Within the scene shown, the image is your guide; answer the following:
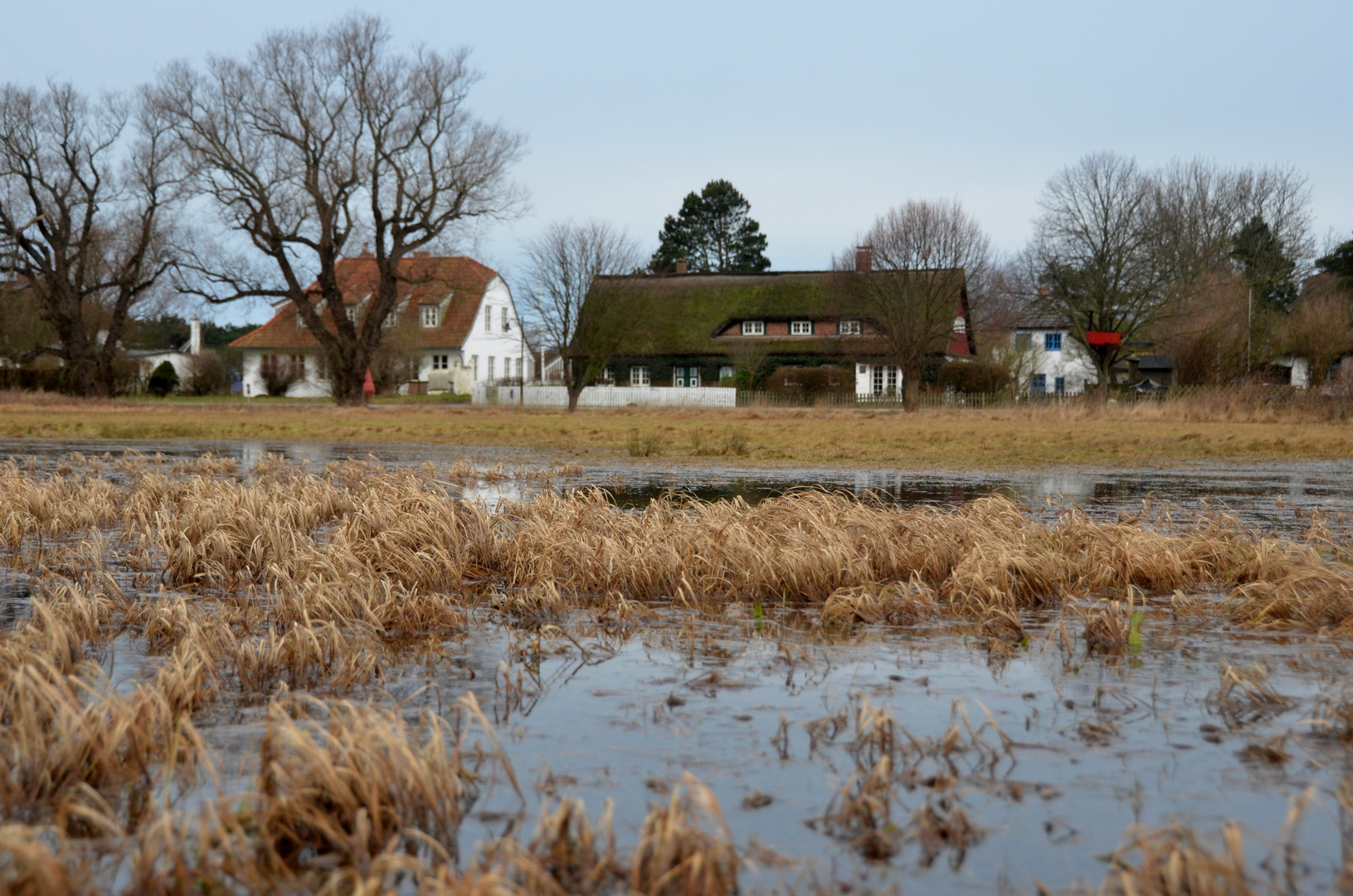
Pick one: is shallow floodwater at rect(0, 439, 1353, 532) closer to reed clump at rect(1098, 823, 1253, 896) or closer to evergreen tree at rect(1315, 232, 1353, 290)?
reed clump at rect(1098, 823, 1253, 896)

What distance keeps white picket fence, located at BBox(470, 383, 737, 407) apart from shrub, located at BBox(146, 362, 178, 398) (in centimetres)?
1687

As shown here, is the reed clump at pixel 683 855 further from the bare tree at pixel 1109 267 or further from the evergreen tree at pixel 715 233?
the evergreen tree at pixel 715 233

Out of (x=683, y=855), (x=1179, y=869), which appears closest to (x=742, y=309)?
(x=683, y=855)

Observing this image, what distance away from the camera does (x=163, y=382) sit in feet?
195

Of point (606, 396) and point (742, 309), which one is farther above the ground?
point (742, 309)

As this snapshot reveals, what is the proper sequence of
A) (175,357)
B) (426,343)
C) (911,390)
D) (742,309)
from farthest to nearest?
1. (175,357)
2. (426,343)
3. (742,309)
4. (911,390)

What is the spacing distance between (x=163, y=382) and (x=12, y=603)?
58.0 metres

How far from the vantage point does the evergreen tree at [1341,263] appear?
5047 centimetres

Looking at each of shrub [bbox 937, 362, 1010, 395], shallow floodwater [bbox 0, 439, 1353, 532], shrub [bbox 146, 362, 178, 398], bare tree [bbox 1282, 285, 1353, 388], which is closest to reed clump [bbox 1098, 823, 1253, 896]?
shallow floodwater [bbox 0, 439, 1353, 532]

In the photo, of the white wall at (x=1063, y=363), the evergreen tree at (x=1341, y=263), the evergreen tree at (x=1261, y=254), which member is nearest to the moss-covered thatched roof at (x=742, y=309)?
the white wall at (x=1063, y=363)

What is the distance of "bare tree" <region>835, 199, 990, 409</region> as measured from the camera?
4606 centimetres

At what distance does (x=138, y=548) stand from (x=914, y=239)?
42.0 m

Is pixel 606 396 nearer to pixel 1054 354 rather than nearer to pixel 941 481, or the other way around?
pixel 1054 354

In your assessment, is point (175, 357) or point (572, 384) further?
point (175, 357)
